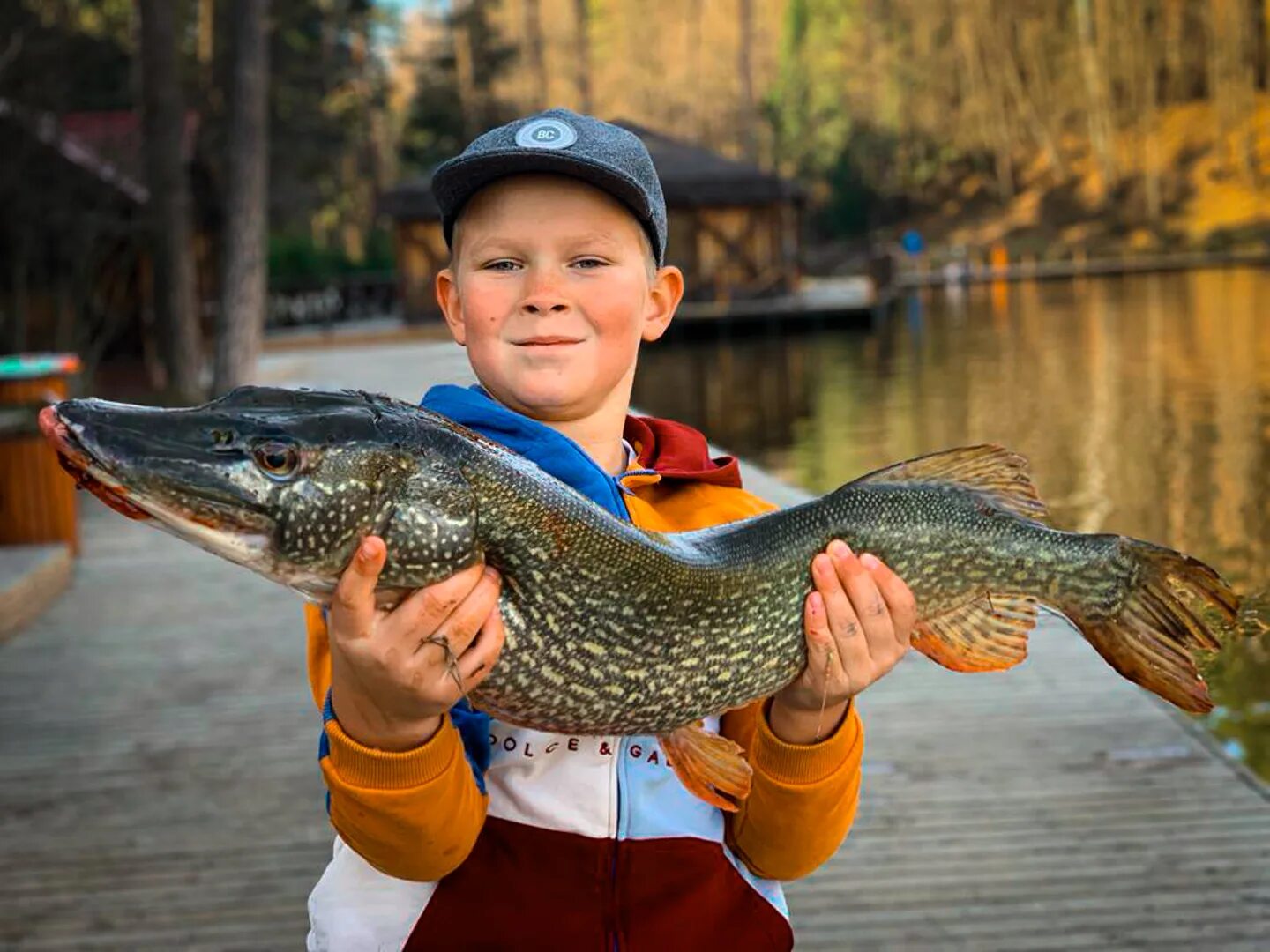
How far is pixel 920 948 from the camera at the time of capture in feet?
11.6

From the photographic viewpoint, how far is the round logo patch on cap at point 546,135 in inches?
77.0

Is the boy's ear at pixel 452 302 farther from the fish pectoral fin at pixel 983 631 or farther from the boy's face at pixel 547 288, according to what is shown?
the fish pectoral fin at pixel 983 631

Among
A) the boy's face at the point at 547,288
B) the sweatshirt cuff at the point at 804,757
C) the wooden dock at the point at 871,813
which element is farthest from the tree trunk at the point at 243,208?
the sweatshirt cuff at the point at 804,757

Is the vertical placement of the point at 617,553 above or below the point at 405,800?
above

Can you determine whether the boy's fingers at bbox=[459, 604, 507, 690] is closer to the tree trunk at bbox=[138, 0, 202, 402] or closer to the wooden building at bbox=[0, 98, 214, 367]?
the tree trunk at bbox=[138, 0, 202, 402]

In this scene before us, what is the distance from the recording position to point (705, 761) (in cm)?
189

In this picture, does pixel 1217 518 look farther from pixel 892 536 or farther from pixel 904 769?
pixel 892 536

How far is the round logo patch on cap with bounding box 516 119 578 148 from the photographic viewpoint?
1.96m

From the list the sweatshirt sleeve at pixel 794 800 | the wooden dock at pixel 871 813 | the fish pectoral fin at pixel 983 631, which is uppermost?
the fish pectoral fin at pixel 983 631

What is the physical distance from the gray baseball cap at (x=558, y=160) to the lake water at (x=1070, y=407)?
10.4 ft

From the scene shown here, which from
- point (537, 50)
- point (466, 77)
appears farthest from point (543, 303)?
point (466, 77)

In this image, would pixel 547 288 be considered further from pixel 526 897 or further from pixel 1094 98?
pixel 1094 98

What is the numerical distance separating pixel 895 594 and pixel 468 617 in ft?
2.09

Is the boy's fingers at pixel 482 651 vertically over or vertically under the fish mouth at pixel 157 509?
under
